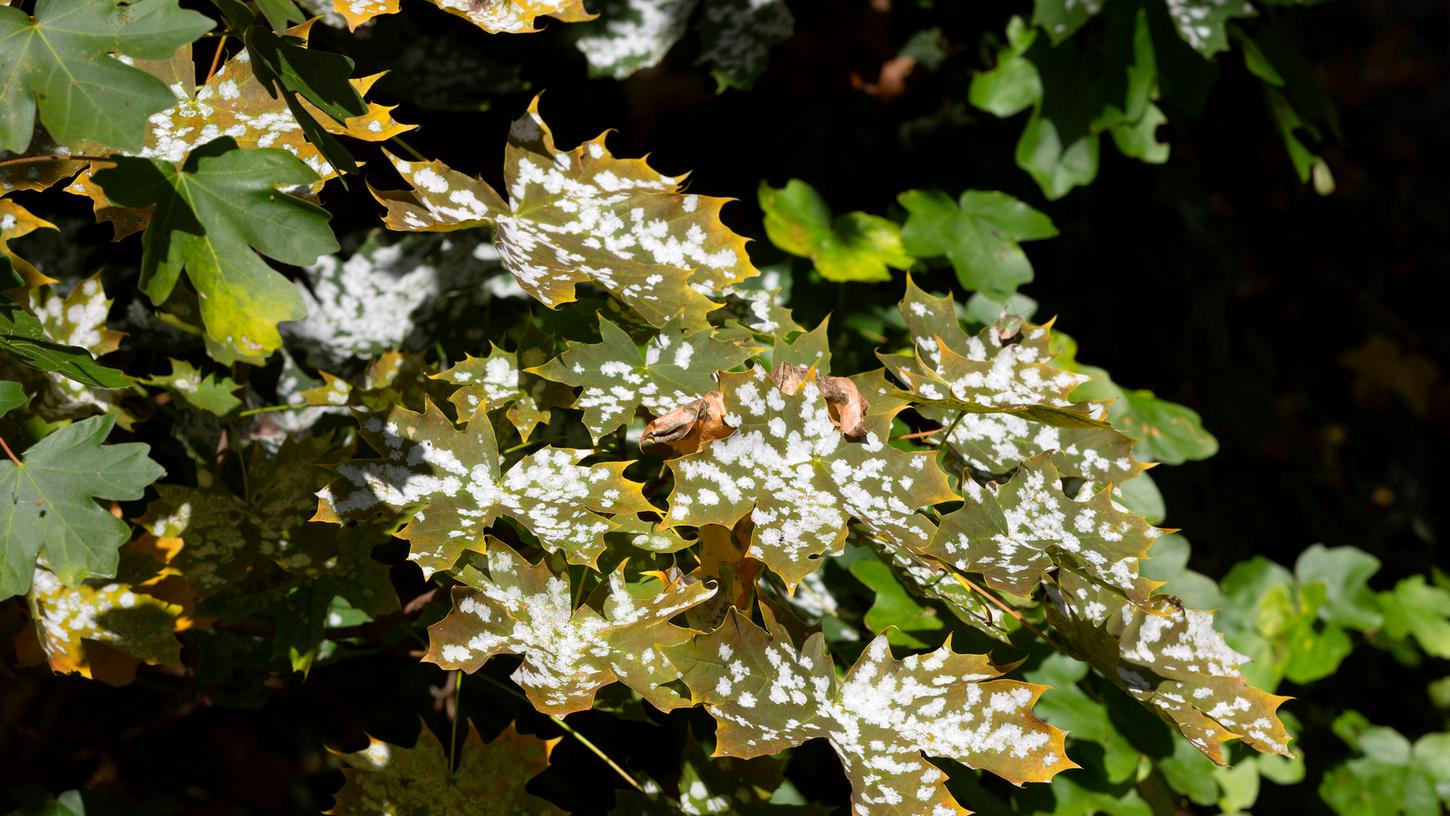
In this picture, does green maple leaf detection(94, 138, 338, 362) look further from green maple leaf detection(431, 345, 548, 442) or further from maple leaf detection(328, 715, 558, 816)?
maple leaf detection(328, 715, 558, 816)

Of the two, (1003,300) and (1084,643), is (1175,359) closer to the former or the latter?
(1003,300)

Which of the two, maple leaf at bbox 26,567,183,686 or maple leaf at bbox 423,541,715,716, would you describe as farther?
maple leaf at bbox 26,567,183,686

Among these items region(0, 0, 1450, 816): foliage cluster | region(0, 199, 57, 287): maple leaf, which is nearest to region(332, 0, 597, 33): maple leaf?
region(0, 0, 1450, 816): foliage cluster

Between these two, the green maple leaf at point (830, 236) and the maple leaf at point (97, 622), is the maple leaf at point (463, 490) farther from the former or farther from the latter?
the green maple leaf at point (830, 236)

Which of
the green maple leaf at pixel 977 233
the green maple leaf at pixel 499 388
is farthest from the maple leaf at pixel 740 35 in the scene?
the green maple leaf at pixel 499 388

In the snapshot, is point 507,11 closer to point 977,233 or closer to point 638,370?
point 638,370

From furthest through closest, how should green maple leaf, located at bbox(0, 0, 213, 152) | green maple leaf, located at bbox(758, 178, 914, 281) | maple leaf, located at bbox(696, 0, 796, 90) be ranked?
1. maple leaf, located at bbox(696, 0, 796, 90)
2. green maple leaf, located at bbox(758, 178, 914, 281)
3. green maple leaf, located at bbox(0, 0, 213, 152)

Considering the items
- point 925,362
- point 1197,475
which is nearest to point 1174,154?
point 1197,475
